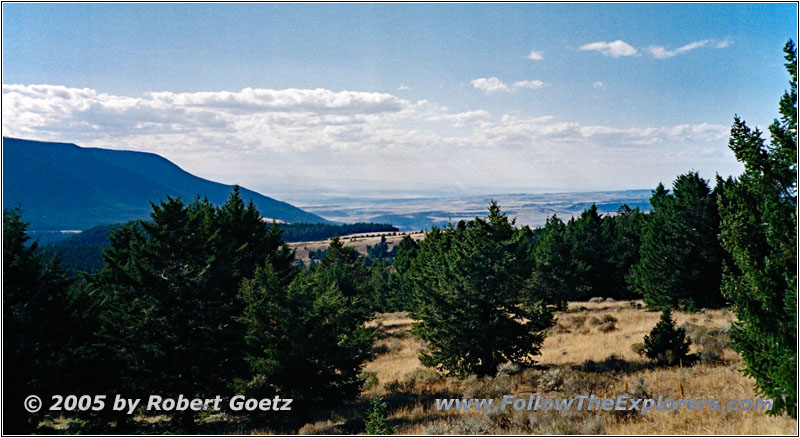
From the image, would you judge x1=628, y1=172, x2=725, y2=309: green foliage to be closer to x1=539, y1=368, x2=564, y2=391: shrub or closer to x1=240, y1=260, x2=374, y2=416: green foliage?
x1=539, y1=368, x2=564, y2=391: shrub

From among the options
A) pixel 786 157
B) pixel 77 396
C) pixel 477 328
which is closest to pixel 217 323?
pixel 77 396

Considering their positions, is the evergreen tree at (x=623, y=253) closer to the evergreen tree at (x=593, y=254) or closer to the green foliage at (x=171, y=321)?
the evergreen tree at (x=593, y=254)

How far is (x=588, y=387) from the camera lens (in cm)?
1630

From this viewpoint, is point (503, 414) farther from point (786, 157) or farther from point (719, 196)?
point (786, 157)

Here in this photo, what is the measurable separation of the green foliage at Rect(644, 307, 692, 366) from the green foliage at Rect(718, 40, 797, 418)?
32.1 ft

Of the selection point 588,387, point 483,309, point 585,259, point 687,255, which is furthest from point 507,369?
point 585,259

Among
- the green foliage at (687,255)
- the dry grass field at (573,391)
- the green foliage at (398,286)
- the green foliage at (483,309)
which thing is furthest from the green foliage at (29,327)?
the green foliage at (398,286)

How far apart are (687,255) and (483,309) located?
68.4ft

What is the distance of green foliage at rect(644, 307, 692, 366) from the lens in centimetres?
1873

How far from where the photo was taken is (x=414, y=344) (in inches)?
1412

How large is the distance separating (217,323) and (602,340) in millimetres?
20229

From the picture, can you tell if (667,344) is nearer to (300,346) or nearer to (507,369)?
(507,369)

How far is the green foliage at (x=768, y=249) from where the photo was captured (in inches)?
348

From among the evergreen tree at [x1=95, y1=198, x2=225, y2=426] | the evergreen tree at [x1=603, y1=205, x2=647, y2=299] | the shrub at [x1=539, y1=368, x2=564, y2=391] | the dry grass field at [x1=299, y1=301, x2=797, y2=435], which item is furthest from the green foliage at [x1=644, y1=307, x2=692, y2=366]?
the evergreen tree at [x1=603, y1=205, x2=647, y2=299]
